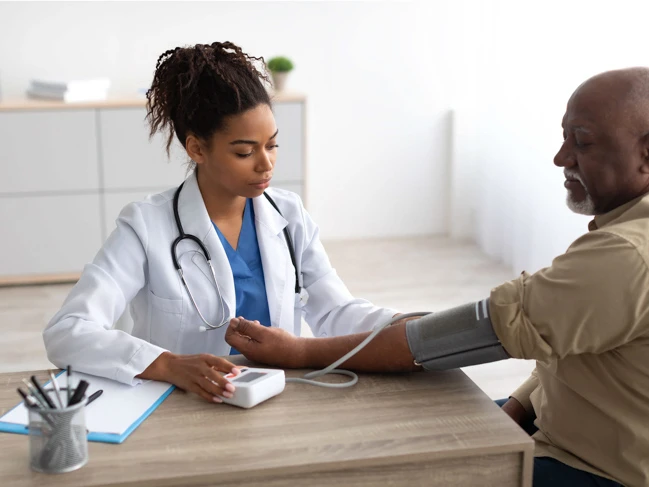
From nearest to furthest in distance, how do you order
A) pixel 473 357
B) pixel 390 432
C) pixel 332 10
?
pixel 390 432 < pixel 473 357 < pixel 332 10

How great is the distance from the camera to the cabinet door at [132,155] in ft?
14.2

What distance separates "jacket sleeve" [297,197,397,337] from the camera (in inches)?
77.2

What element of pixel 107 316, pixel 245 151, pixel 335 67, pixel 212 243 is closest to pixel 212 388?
pixel 107 316

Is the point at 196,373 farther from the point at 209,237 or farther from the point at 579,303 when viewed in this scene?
the point at 579,303

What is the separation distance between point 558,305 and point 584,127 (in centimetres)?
34

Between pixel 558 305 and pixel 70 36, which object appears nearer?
pixel 558 305

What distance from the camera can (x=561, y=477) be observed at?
153 cm

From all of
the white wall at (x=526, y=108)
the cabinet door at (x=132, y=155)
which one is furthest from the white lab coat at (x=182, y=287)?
the cabinet door at (x=132, y=155)

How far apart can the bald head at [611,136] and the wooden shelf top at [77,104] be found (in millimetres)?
2744

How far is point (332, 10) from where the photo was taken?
4984 millimetres

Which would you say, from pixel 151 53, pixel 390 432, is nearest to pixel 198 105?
pixel 390 432

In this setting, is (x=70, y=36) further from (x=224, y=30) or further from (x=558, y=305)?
(x=558, y=305)

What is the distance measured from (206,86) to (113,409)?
→ 79 centimetres

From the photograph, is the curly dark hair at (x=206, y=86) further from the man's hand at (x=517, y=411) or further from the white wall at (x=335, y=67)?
the white wall at (x=335, y=67)
